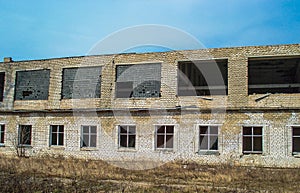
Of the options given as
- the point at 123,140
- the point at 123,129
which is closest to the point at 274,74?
the point at 123,129

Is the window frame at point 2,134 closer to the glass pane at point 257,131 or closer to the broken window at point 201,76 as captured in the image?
the broken window at point 201,76

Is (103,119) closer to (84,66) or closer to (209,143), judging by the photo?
(84,66)

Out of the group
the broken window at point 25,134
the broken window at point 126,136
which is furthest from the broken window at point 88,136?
the broken window at point 25,134

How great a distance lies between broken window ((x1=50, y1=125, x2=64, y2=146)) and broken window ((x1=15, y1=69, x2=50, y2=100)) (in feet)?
6.26

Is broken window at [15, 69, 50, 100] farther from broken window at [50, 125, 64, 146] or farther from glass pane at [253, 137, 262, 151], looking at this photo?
glass pane at [253, 137, 262, 151]

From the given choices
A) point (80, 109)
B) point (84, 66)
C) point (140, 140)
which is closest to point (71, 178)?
point (140, 140)

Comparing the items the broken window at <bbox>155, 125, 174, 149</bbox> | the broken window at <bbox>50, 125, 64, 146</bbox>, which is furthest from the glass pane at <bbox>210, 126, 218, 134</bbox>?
the broken window at <bbox>50, 125, 64, 146</bbox>

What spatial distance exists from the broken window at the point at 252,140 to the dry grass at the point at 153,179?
1089mm

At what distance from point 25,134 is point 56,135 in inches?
85.3

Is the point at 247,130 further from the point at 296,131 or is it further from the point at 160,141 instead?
the point at 160,141

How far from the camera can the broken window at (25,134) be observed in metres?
20.8

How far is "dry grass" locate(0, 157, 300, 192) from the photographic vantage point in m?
10.3

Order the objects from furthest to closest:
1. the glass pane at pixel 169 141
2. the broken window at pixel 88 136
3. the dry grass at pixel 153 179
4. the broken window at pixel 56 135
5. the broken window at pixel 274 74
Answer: the broken window at pixel 56 135
the broken window at pixel 274 74
the broken window at pixel 88 136
the glass pane at pixel 169 141
the dry grass at pixel 153 179

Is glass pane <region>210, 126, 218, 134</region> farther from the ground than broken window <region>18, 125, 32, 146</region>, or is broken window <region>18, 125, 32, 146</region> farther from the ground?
glass pane <region>210, 126, 218, 134</region>
